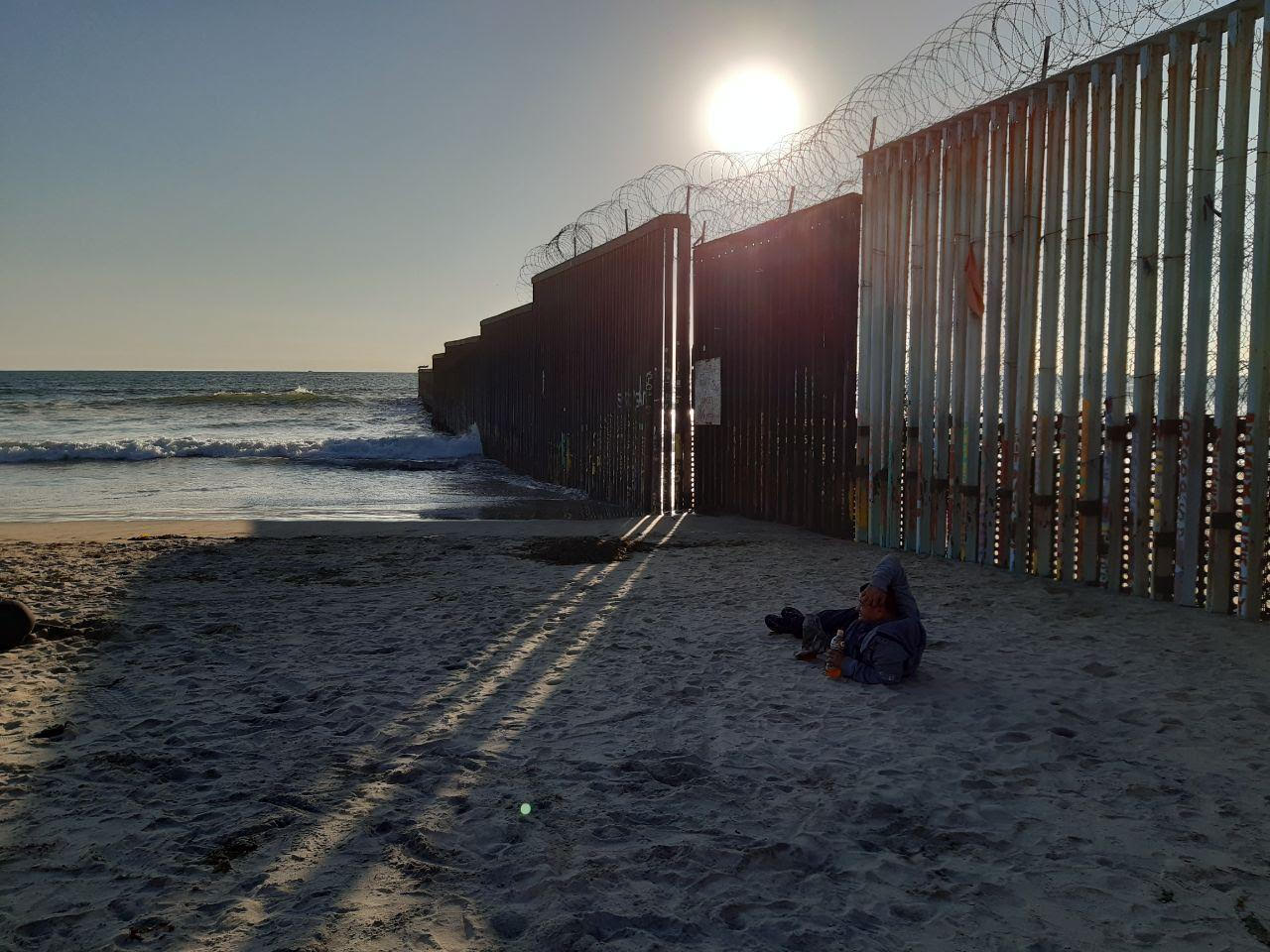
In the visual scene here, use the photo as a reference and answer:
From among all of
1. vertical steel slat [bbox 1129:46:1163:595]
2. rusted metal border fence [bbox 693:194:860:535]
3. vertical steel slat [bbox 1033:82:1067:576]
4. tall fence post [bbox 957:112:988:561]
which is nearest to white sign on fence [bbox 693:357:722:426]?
rusted metal border fence [bbox 693:194:860:535]

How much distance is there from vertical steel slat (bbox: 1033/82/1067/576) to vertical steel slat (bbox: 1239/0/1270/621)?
131 cm

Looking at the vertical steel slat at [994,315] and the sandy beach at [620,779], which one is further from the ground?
the vertical steel slat at [994,315]

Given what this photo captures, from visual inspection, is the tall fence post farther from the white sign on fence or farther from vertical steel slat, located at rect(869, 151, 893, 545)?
the white sign on fence

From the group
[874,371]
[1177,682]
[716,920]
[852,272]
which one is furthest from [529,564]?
[716,920]

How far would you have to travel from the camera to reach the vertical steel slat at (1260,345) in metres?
5.05

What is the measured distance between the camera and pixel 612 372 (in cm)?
1204

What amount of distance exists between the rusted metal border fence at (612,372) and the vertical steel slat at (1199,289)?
6.00m

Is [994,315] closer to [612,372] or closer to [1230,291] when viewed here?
[1230,291]

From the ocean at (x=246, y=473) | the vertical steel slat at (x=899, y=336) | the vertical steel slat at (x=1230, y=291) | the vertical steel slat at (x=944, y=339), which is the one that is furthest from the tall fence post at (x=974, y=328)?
the ocean at (x=246, y=473)

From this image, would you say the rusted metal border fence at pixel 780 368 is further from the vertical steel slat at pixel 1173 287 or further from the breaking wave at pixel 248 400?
the breaking wave at pixel 248 400

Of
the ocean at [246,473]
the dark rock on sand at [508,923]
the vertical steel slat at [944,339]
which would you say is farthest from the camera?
the ocean at [246,473]

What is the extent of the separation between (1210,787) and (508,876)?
2500 mm

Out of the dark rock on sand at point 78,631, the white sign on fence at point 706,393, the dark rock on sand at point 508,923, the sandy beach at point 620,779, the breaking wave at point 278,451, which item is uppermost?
the white sign on fence at point 706,393

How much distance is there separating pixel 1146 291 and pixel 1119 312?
225 millimetres
